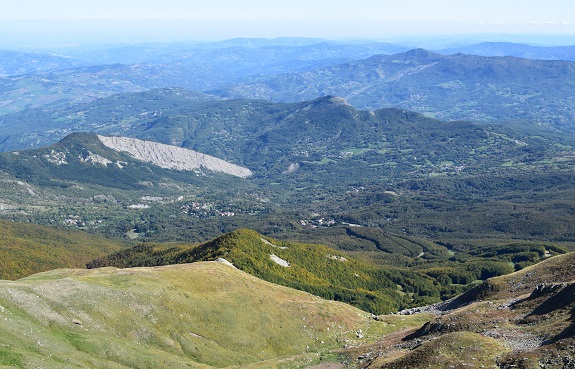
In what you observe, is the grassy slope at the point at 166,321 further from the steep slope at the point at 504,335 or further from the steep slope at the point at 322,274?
the steep slope at the point at 322,274

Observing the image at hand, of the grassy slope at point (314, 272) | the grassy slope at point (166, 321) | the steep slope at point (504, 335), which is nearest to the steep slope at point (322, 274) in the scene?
the grassy slope at point (314, 272)

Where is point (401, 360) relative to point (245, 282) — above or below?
above

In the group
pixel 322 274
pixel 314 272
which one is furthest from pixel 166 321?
pixel 322 274

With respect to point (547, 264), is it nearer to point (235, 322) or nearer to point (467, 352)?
point (467, 352)

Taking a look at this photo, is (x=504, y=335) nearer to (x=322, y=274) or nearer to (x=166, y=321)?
(x=166, y=321)

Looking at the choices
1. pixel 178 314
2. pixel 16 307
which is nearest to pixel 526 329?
pixel 178 314

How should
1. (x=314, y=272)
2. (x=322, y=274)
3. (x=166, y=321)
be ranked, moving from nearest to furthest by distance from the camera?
(x=166, y=321), (x=314, y=272), (x=322, y=274)
